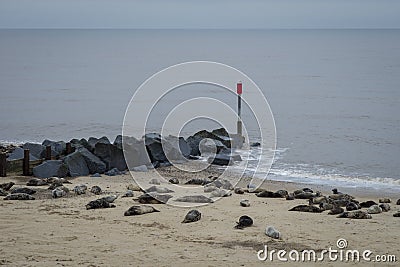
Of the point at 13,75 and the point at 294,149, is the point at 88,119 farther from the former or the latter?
the point at 13,75

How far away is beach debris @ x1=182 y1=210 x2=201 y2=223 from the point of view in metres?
12.0

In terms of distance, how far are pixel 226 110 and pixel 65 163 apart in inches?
697

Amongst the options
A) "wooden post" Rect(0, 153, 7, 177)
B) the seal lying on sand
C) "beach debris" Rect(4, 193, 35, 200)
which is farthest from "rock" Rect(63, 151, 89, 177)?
the seal lying on sand

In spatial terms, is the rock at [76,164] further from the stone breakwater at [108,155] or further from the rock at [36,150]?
the rock at [36,150]

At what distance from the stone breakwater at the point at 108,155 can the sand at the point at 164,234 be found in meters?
3.25

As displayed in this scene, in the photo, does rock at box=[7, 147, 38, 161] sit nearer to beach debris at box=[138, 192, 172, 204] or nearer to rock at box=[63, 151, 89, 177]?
rock at box=[63, 151, 89, 177]

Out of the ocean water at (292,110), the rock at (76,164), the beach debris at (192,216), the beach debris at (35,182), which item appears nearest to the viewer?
the beach debris at (192,216)

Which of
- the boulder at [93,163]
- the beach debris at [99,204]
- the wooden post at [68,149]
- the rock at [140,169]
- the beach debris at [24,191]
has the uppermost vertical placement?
the wooden post at [68,149]

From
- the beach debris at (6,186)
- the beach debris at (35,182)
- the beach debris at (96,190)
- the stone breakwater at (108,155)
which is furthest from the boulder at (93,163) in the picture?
the beach debris at (6,186)

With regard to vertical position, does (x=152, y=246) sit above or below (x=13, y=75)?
below

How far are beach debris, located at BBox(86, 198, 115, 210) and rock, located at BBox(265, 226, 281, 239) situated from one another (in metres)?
3.51

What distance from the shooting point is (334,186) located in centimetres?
1817

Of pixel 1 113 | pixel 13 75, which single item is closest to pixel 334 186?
pixel 1 113

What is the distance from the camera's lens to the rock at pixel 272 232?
10.8 meters
